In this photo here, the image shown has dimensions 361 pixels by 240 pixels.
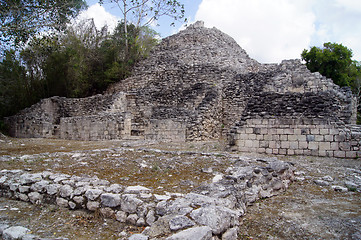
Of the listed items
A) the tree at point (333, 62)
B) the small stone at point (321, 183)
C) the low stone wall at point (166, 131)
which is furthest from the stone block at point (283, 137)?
the tree at point (333, 62)

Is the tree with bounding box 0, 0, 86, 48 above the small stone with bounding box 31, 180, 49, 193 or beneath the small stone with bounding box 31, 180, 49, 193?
above

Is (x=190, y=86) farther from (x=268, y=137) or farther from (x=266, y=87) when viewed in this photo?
(x=268, y=137)

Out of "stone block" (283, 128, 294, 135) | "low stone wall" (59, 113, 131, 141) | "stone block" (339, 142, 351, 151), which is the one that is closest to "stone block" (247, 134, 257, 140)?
"stone block" (283, 128, 294, 135)

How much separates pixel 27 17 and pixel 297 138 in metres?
10.5

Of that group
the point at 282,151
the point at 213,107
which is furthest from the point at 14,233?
the point at 213,107

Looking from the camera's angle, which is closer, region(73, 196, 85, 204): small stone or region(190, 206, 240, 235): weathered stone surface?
region(190, 206, 240, 235): weathered stone surface

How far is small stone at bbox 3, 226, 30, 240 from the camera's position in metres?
2.84

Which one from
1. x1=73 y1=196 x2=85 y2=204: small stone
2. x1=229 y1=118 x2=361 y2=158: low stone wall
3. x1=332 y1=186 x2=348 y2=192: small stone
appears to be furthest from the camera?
x1=229 y1=118 x2=361 y2=158: low stone wall

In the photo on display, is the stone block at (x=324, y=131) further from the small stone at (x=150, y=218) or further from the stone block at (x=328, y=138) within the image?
the small stone at (x=150, y=218)

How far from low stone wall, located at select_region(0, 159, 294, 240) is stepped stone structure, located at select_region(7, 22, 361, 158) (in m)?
3.65

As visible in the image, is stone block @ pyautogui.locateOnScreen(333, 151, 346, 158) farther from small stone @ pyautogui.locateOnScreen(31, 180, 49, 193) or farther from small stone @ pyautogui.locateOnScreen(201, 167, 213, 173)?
small stone @ pyautogui.locateOnScreen(31, 180, 49, 193)

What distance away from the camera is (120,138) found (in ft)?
44.1

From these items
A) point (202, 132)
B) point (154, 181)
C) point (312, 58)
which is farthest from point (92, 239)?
point (312, 58)

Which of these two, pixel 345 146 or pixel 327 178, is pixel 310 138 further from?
pixel 327 178
